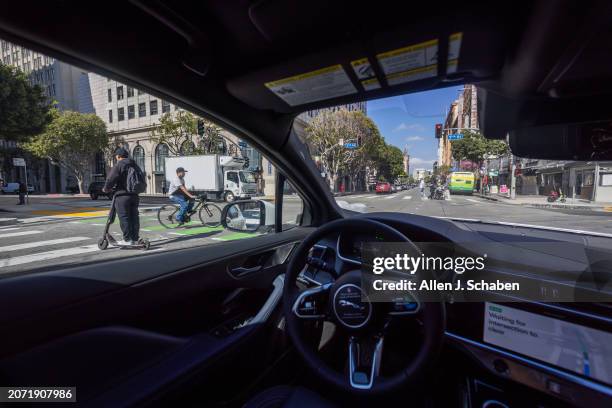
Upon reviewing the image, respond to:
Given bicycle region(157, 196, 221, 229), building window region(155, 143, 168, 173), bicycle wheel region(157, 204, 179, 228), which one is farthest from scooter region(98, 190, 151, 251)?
bicycle wheel region(157, 204, 179, 228)

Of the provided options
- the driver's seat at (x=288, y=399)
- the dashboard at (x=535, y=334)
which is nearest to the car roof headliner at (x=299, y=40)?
the dashboard at (x=535, y=334)

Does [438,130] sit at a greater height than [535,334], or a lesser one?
greater

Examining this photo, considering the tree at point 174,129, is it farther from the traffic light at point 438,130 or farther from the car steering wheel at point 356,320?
the traffic light at point 438,130

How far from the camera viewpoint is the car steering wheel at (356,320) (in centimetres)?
126

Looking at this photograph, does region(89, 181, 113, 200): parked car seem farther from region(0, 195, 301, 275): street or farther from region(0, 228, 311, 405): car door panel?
region(0, 228, 311, 405): car door panel

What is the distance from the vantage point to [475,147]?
84.8 inches

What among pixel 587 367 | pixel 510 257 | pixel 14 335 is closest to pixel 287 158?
pixel 510 257

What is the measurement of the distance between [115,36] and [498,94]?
1949 mm

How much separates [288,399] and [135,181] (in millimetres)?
2226

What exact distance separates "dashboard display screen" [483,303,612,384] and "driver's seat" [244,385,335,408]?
36.6 inches

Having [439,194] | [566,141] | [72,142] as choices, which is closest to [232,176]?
[72,142]

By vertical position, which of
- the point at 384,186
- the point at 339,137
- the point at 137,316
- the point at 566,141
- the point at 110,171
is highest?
the point at 339,137

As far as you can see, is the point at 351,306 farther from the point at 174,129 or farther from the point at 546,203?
the point at 174,129

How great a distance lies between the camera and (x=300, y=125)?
2359 mm
